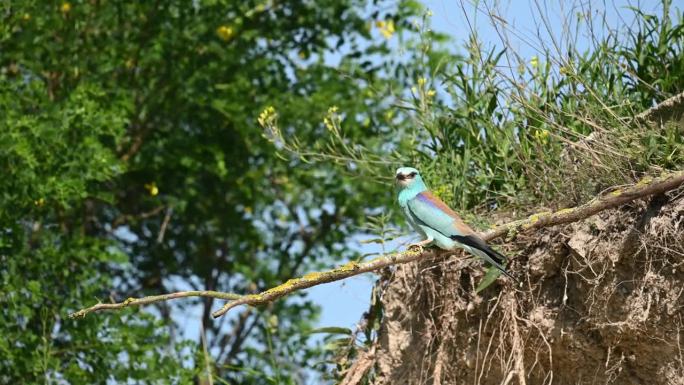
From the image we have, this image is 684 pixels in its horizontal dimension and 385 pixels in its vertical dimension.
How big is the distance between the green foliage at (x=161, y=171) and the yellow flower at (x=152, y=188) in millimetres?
23

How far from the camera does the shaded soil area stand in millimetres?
3926

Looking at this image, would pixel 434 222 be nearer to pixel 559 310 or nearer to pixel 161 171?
pixel 559 310

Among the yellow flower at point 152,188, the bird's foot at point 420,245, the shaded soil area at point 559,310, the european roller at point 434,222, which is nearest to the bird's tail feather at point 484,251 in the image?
the european roller at point 434,222

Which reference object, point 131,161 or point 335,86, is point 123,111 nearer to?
point 131,161

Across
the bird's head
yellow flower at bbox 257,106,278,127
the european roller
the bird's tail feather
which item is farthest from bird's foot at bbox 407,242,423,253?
yellow flower at bbox 257,106,278,127

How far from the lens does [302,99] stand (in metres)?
8.80

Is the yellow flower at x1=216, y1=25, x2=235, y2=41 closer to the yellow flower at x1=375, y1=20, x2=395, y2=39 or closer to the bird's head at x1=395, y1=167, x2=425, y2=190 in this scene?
the yellow flower at x1=375, y1=20, x2=395, y2=39

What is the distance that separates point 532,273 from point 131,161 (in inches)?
197

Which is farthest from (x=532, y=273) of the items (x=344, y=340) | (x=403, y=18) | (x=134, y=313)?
(x=403, y=18)

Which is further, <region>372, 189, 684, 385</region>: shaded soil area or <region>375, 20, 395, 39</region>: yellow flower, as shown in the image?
<region>375, 20, 395, 39</region>: yellow flower

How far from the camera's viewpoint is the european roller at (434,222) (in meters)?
4.06

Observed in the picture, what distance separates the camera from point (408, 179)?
4551 millimetres

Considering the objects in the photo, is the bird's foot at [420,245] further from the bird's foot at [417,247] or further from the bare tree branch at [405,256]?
the bare tree branch at [405,256]

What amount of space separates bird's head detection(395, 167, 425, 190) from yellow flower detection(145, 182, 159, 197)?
4.46m
